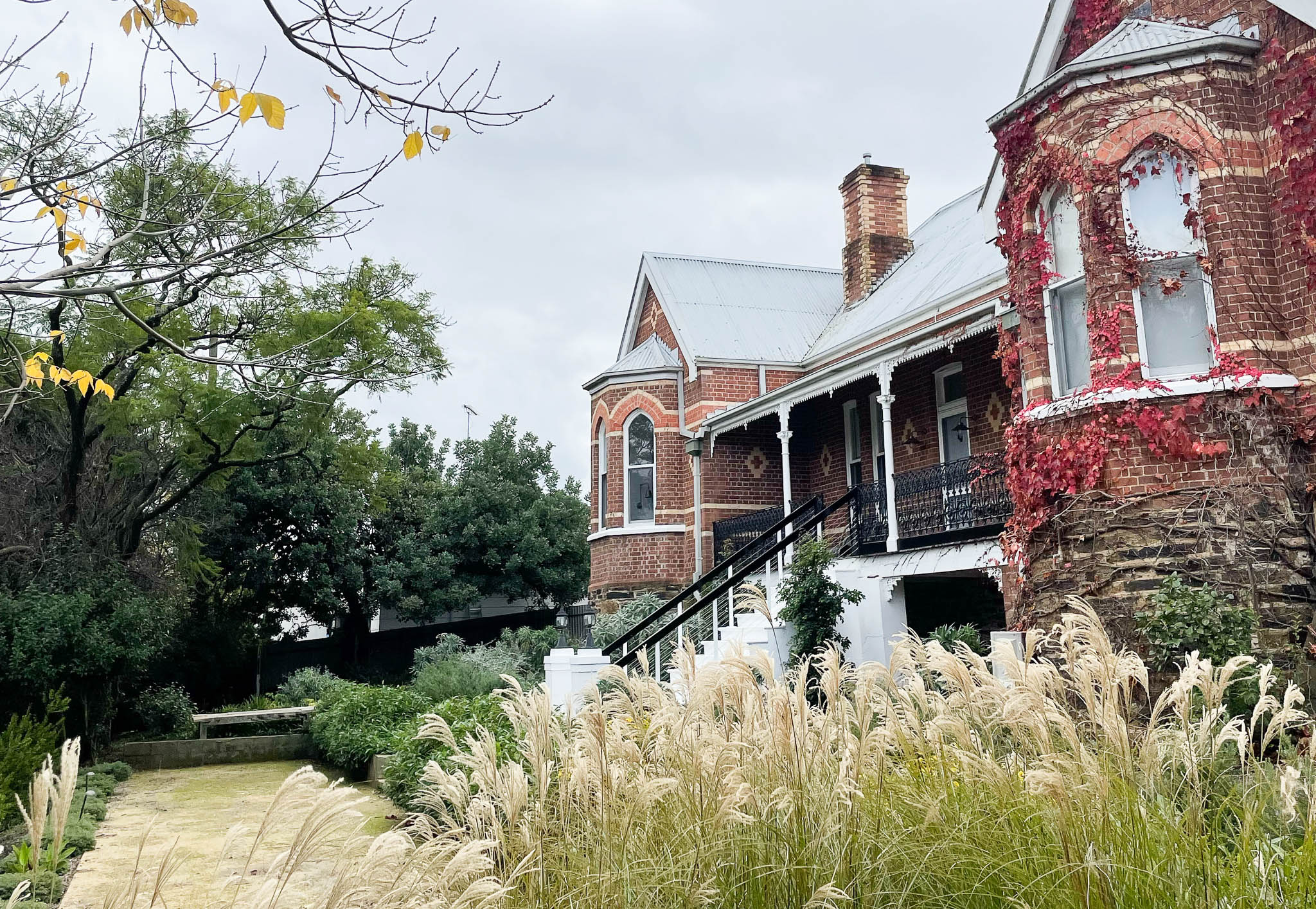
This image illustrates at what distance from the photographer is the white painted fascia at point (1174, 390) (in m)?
9.08

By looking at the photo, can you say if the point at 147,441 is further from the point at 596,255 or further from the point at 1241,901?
the point at 1241,901

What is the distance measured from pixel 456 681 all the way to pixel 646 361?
27.9ft

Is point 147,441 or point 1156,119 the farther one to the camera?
point 147,441

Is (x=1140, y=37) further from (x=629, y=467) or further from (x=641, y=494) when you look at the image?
(x=641, y=494)

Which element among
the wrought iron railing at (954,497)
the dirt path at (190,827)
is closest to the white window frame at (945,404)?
the wrought iron railing at (954,497)

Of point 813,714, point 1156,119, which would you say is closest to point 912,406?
point 1156,119

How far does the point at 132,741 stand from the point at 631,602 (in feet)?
28.7

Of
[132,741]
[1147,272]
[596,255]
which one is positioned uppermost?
[596,255]

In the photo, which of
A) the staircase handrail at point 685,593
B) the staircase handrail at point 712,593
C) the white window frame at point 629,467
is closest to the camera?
the staircase handrail at point 712,593

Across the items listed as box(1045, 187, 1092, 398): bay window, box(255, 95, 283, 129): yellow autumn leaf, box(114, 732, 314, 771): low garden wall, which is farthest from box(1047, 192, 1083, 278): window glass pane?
box(114, 732, 314, 771): low garden wall

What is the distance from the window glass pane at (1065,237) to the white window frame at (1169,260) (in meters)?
0.57

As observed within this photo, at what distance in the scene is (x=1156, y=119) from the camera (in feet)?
31.8

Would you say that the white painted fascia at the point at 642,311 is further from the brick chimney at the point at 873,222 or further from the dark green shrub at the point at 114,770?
the dark green shrub at the point at 114,770

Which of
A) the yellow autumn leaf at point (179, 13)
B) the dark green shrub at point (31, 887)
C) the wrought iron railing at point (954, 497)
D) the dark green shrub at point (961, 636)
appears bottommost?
the dark green shrub at point (31, 887)
